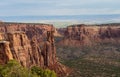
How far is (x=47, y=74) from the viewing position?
3155 inches

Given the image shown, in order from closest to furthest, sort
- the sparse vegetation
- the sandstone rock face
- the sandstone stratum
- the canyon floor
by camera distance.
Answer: the sparse vegetation < the sandstone rock face < the sandstone stratum < the canyon floor

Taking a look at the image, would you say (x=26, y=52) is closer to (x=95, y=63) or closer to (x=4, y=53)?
(x=4, y=53)

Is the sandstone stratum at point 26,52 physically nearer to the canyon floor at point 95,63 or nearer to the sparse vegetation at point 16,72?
the canyon floor at point 95,63

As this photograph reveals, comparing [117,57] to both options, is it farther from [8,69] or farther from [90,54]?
[8,69]

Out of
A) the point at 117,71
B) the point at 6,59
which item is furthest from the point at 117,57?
the point at 6,59

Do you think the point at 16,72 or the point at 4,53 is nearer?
the point at 16,72

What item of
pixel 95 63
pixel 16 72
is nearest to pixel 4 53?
pixel 16 72

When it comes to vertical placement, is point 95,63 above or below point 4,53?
below

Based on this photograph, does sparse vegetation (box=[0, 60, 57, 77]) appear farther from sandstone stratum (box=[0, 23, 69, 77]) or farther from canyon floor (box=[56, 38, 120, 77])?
canyon floor (box=[56, 38, 120, 77])

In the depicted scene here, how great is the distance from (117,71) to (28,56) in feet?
125

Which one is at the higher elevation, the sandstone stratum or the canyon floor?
the sandstone stratum

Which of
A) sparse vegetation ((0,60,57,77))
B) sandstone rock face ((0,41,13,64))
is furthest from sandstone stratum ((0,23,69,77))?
sparse vegetation ((0,60,57,77))

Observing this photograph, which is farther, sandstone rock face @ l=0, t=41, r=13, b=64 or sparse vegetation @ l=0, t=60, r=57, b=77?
sandstone rock face @ l=0, t=41, r=13, b=64

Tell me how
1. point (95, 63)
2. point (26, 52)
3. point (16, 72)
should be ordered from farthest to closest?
point (95, 63), point (26, 52), point (16, 72)
